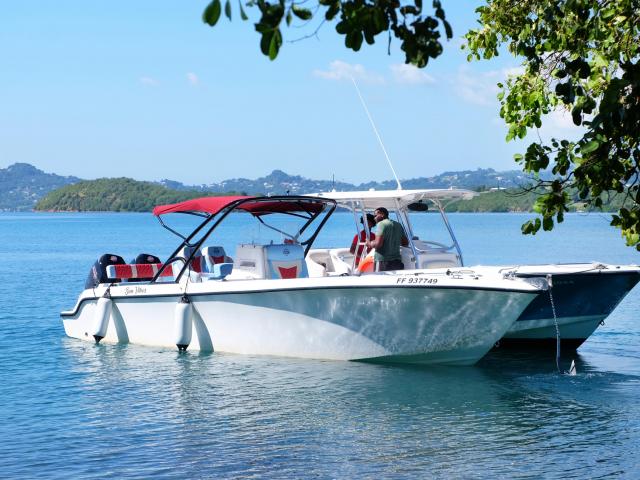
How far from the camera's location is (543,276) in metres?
14.4

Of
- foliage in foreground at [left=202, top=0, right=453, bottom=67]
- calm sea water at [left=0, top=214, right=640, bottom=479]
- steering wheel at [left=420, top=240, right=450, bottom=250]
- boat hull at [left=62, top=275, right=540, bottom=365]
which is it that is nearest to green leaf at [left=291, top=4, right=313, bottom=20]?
foliage in foreground at [left=202, top=0, right=453, bottom=67]

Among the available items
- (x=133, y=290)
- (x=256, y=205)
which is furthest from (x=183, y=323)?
(x=256, y=205)

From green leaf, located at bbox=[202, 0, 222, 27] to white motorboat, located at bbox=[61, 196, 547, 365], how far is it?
31.4ft

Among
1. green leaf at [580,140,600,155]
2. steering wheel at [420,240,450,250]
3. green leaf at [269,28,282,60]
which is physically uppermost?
green leaf at [269,28,282,60]

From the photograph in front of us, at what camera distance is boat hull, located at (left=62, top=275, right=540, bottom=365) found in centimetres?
1323

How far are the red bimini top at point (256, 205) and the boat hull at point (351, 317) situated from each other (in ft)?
4.46

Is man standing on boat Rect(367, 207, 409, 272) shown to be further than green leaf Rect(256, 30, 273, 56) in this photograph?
Yes

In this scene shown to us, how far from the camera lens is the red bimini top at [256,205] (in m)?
15.5

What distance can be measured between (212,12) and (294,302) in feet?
34.3

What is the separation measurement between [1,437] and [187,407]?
236 cm

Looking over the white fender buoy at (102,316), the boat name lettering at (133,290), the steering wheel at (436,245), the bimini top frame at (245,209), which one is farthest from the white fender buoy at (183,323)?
the steering wheel at (436,245)

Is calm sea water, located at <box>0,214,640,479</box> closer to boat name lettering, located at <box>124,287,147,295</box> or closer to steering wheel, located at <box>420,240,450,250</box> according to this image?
boat name lettering, located at <box>124,287,147,295</box>

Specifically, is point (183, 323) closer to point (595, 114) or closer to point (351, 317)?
point (351, 317)

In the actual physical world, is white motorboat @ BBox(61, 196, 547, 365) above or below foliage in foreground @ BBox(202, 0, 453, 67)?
below
